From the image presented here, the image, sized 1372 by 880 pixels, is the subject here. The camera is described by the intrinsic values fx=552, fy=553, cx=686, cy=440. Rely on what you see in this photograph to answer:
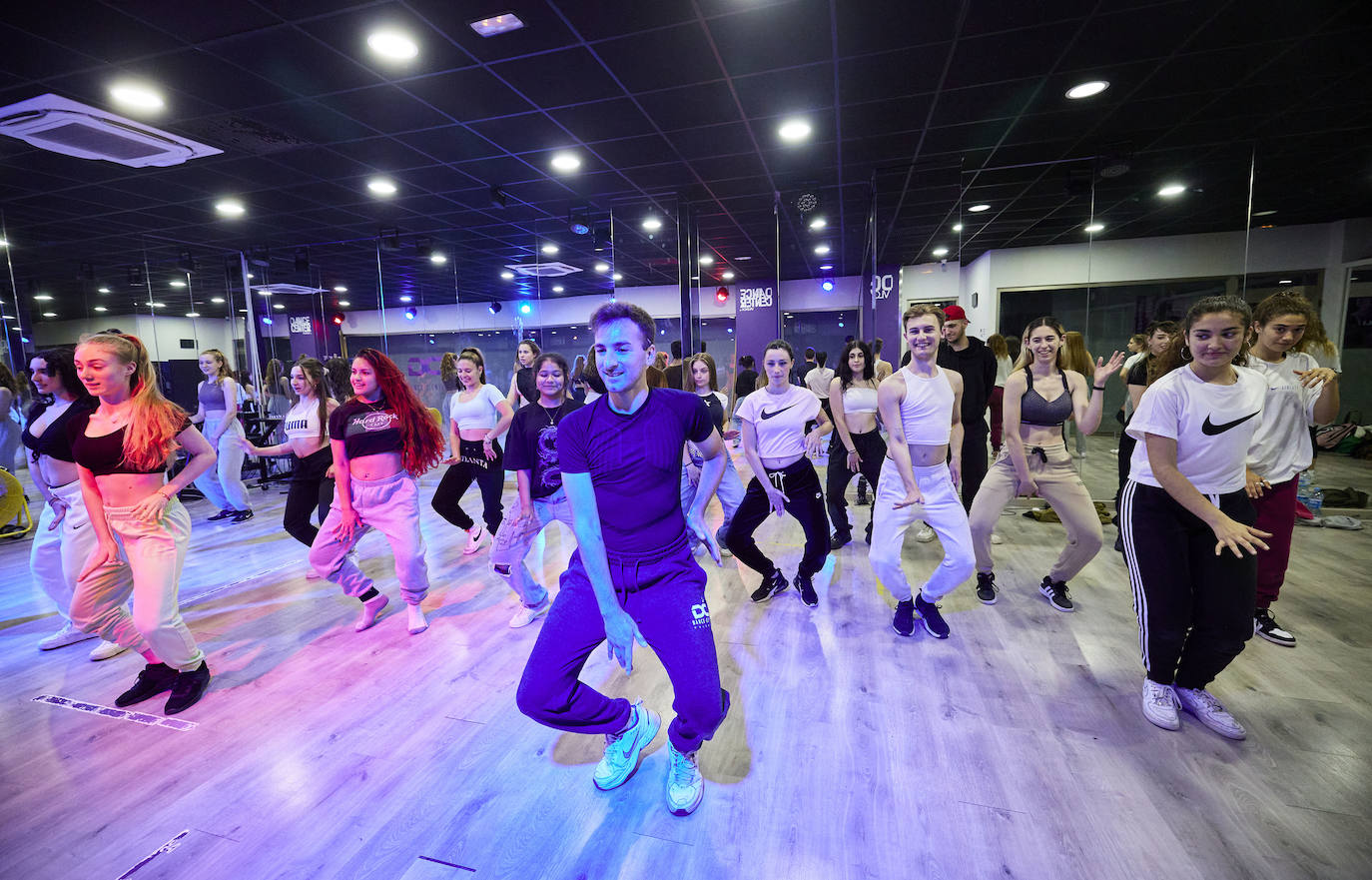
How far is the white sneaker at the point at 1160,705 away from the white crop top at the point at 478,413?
4.12m

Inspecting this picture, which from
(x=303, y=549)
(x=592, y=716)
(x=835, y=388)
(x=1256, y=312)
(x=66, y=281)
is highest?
(x=66, y=281)

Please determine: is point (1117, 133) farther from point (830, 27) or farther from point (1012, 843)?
point (1012, 843)

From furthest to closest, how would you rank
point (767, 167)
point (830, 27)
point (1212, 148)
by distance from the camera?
1. point (767, 167)
2. point (1212, 148)
3. point (830, 27)

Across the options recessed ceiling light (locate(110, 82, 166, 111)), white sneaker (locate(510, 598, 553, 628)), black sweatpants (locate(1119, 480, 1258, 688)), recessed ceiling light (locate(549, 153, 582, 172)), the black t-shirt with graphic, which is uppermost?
recessed ceiling light (locate(549, 153, 582, 172))

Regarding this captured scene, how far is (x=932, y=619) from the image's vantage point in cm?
320

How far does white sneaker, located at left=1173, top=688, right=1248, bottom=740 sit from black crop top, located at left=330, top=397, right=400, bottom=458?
4.23 meters

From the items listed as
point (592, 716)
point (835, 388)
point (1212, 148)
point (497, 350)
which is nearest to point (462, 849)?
point (592, 716)

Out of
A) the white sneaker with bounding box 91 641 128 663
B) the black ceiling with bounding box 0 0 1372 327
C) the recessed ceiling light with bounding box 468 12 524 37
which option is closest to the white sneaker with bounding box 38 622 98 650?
the white sneaker with bounding box 91 641 128 663

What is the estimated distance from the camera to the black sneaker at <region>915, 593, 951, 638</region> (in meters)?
3.17

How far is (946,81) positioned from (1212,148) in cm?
382

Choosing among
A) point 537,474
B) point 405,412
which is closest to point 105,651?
point 405,412

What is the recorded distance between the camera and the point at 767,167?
6238 mm

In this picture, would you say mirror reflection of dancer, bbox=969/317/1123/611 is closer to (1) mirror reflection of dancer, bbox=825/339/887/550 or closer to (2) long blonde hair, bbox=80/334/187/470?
(1) mirror reflection of dancer, bbox=825/339/887/550

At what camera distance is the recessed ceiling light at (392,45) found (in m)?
3.57
